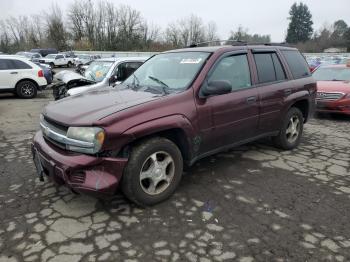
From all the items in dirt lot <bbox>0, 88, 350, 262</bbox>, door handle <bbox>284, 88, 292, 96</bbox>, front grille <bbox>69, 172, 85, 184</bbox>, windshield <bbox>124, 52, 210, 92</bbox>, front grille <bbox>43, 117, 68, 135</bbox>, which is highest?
windshield <bbox>124, 52, 210, 92</bbox>

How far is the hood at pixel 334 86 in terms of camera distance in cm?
811

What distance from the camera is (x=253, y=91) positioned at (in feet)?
14.4

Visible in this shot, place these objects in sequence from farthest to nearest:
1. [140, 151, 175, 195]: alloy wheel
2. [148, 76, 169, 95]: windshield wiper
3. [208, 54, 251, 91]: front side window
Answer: [208, 54, 251, 91]: front side window < [148, 76, 169, 95]: windshield wiper < [140, 151, 175, 195]: alloy wheel

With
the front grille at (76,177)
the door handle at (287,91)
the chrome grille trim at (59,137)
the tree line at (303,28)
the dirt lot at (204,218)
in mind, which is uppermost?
the tree line at (303,28)

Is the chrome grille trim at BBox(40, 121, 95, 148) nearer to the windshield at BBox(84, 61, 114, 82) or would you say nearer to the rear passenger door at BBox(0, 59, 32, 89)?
the windshield at BBox(84, 61, 114, 82)

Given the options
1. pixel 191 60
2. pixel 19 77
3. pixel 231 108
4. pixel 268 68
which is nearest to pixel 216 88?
pixel 231 108

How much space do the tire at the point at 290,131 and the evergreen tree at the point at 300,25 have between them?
78.3m

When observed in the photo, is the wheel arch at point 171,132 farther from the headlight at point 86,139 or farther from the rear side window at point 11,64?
the rear side window at point 11,64

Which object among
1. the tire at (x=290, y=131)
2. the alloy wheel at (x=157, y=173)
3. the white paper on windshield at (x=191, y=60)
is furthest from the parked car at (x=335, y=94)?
the alloy wheel at (x=157, y=173)

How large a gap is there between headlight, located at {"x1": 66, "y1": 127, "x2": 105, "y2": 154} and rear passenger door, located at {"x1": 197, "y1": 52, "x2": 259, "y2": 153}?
127cm

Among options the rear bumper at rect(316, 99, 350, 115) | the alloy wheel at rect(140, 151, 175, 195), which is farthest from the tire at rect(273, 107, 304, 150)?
the rear bumper at rect(316, 99, 350, 115)

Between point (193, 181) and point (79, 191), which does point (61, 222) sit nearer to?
point (79, 191)

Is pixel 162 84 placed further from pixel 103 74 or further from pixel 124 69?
pixel 103 74

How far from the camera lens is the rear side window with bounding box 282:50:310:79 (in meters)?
5.23
